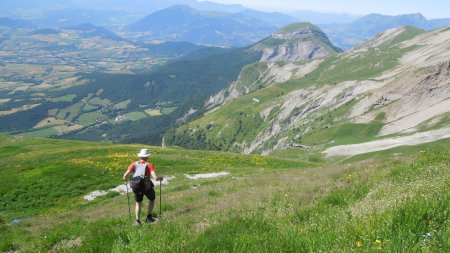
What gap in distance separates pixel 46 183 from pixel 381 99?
155 metres

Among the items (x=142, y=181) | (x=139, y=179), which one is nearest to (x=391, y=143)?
(x=142, y=181)

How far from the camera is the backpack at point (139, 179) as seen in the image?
1454 cm

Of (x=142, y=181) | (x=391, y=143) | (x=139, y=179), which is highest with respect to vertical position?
(x=139, y=179)

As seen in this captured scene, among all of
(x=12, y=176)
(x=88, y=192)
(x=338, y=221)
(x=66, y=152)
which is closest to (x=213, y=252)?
(x=338, y=221)

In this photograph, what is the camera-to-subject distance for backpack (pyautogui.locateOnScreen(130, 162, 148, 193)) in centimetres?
1454

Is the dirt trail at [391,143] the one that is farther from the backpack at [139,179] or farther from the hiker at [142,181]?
the backpack at [139,179]

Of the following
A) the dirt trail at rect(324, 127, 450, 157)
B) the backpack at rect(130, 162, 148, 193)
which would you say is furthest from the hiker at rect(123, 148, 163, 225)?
the dirt trail at rect(324, 127, 450, 157)

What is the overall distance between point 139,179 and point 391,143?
101053 mm

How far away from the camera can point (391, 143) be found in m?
104

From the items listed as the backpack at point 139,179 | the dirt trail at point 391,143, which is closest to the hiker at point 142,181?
the backpack at point 139,179

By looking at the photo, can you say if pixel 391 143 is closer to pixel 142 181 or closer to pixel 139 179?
pixel 142 181

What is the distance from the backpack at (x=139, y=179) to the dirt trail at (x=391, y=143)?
3562 inches

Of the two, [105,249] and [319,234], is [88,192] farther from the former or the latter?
[319,234]

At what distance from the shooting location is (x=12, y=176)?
39719 millimetres
